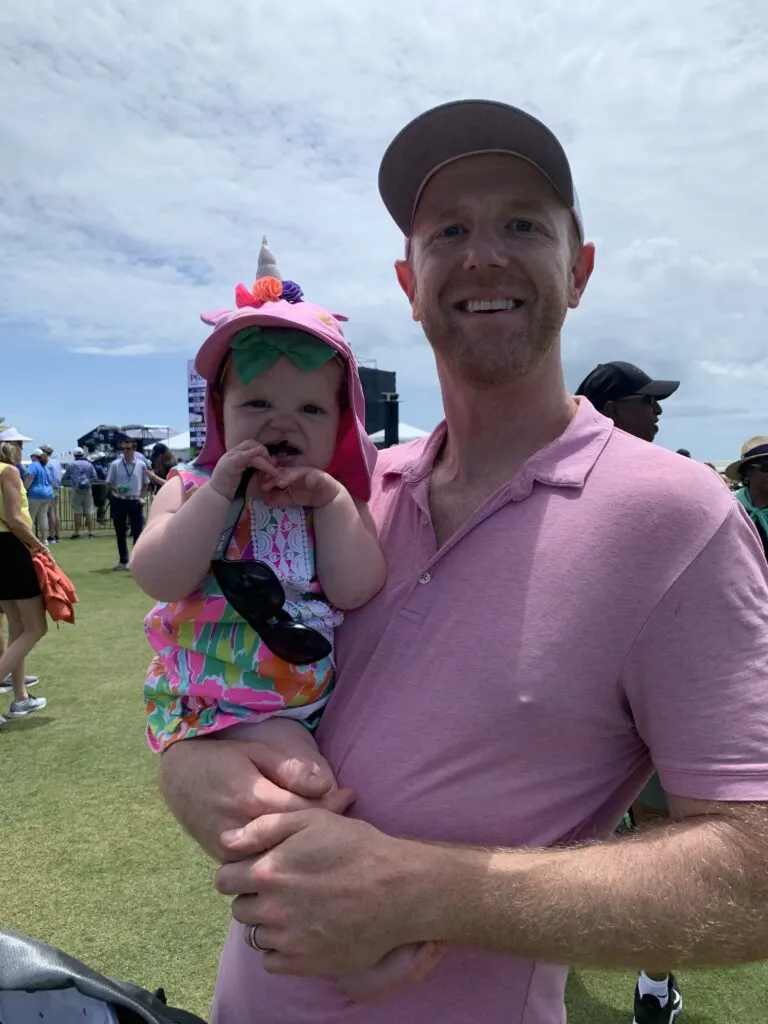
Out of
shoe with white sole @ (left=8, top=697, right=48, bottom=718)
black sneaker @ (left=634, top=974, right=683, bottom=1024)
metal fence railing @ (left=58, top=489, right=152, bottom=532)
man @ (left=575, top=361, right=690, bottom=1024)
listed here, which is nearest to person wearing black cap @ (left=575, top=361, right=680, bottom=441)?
man @ (left=575, top=361, right=690, bottom=1024)

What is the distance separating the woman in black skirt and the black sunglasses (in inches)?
214

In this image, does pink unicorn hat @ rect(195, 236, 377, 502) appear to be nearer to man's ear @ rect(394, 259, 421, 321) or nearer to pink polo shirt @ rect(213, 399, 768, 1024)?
man's ear @ rect(394, 259, 421, 321)

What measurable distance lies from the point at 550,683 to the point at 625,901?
0.36 metres

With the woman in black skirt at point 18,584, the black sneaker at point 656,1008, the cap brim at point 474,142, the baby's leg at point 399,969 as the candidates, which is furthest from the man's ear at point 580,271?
the woman in black skirt at point 18,584

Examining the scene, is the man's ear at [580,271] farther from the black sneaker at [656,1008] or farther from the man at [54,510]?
the man at [54,510]

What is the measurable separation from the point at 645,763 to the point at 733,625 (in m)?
0.38

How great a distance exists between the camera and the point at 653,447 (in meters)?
1.59

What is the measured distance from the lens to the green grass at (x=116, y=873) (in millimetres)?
3316

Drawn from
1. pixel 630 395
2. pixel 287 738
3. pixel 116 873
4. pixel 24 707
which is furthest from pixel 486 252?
pixel 24 707

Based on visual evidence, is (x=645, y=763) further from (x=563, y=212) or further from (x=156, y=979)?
(x=156, y=979)

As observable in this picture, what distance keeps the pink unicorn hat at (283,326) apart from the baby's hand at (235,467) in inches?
10.0

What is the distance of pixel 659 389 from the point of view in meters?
4.54

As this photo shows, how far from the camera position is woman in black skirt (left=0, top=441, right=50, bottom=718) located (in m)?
6.43

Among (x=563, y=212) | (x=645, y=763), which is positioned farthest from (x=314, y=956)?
(x=563, y=212)
